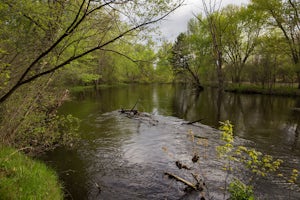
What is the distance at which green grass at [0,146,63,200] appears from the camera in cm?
431

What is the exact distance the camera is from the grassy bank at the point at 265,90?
31.9m

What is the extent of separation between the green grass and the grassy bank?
35.1 metres

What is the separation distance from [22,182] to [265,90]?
38.1 m

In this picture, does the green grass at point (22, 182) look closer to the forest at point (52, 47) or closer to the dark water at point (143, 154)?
the forest at point (52, 47)

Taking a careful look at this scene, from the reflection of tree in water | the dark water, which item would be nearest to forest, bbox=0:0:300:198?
the dark water

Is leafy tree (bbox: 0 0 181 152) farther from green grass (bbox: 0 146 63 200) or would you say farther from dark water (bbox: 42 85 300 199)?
dark water (bbox: 42 85 300 199)

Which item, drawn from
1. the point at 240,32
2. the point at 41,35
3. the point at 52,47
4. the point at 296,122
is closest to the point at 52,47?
the point at 52,47

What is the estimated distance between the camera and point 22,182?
15.6 ft

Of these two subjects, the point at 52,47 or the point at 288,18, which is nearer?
the point at 52,47

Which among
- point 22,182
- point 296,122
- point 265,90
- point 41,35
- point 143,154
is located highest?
point 41,35

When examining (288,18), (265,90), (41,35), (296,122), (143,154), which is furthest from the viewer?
(265,90)

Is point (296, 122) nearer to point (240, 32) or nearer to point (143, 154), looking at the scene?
point (143, 154)

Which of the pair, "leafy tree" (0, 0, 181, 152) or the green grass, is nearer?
the green grass

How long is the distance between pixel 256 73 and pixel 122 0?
3965cm
